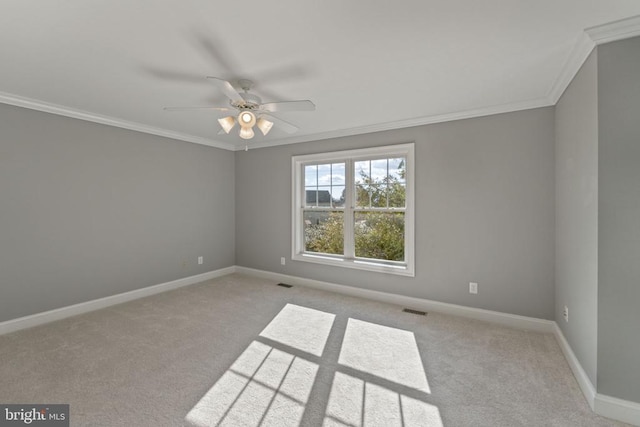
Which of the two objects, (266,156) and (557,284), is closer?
(557,284)

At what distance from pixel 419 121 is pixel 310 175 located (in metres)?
1.89

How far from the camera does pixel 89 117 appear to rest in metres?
3.42

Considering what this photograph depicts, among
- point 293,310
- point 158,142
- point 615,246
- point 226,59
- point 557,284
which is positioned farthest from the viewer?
point 158,142

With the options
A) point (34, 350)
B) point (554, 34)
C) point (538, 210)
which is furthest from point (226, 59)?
point (538, 210)

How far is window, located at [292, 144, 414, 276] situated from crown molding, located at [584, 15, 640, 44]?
195 cm

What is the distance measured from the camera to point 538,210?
2.93 m

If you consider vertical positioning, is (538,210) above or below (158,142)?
below

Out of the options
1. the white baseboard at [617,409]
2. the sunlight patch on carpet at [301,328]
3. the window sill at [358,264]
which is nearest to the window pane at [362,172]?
the window sill at [358,264]

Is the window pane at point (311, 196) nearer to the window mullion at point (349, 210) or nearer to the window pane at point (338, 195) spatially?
the window pane at point (338, 195)

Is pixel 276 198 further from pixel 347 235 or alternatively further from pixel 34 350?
pixel 34 350

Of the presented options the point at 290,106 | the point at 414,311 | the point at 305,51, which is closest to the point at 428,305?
the point at 414,311

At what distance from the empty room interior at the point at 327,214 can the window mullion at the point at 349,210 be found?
0.03 metres

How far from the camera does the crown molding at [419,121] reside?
2.96m

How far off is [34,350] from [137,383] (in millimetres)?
1285
